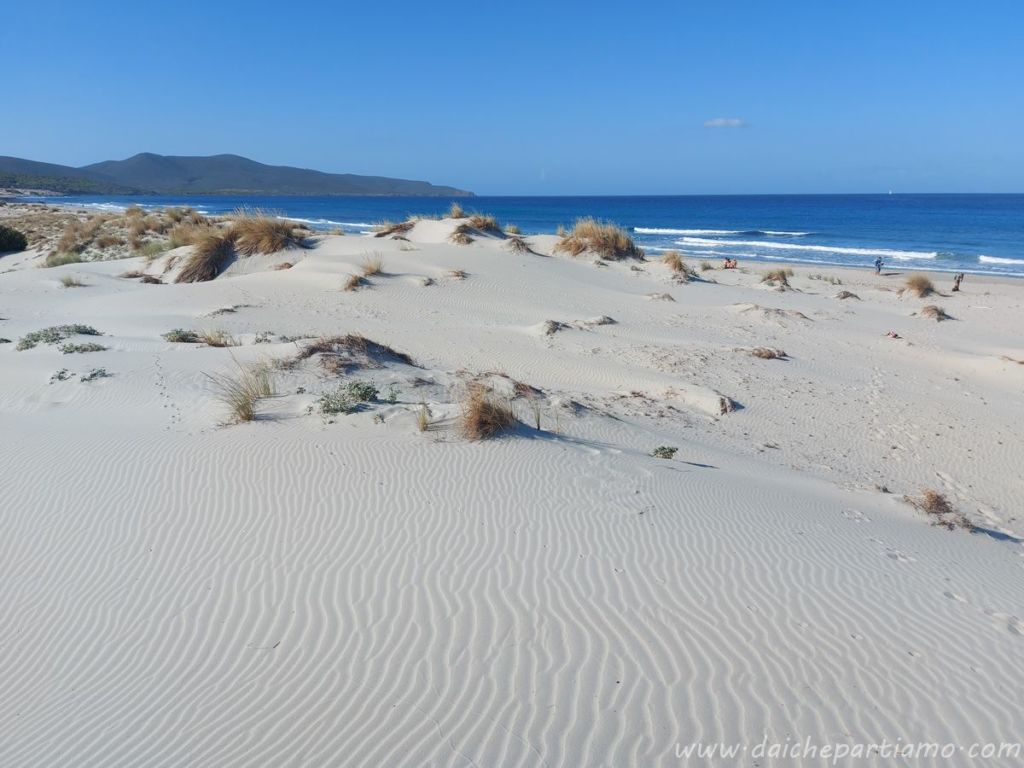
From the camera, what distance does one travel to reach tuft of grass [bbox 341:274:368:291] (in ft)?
48.1

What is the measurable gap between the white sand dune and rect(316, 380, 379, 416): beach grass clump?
22 centimetres

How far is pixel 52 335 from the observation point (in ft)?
32.1

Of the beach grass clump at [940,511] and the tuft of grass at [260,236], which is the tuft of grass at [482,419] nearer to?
the beach grass clump at [940,511]

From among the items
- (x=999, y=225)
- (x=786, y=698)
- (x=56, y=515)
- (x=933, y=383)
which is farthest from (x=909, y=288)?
(x=999, y=225)

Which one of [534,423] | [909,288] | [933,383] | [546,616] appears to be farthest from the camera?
[909,288]

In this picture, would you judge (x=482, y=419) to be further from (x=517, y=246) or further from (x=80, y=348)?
(x=517, y=246)

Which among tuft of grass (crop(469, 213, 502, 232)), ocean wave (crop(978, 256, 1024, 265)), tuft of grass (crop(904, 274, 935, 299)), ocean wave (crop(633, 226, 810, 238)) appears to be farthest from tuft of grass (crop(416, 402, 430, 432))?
ocean wave (crop(633, 226, 810, 238))

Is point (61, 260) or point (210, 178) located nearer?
point (61, 260)

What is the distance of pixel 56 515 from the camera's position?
4762 mm

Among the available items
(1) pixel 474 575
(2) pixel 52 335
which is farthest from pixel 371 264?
(1) pixel 474 575

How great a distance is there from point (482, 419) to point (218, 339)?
18.2ft

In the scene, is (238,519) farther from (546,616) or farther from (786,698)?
(786,698)

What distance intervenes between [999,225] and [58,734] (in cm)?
6409

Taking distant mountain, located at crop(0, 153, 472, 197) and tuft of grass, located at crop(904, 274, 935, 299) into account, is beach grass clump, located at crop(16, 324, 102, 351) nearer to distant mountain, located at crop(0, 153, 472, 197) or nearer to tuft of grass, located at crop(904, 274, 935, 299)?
tuft of grass, located at crop(904, 274, 935, 299)
